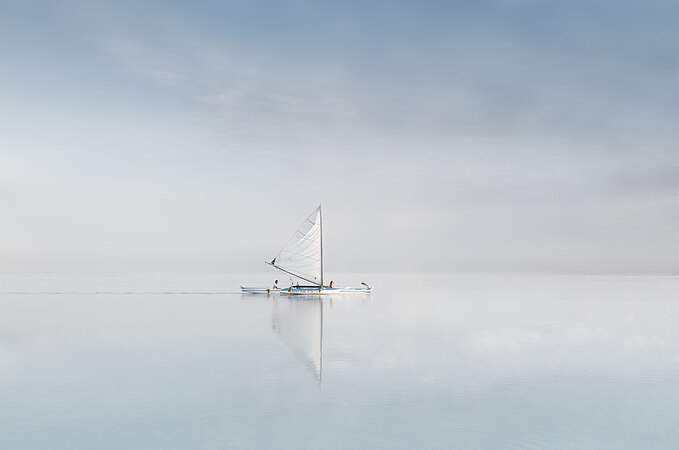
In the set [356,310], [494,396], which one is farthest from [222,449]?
[356,310]

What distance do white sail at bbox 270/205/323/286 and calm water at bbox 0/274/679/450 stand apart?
33295mm

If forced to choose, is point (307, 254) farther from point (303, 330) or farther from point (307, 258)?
point (303, 330)

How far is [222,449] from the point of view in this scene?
16.8 meters

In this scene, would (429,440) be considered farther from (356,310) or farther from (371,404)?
(356,310)

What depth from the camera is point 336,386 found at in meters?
24.7

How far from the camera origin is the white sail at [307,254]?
82250 mm

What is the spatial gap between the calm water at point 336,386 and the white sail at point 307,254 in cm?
3330

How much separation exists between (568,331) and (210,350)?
24.9m

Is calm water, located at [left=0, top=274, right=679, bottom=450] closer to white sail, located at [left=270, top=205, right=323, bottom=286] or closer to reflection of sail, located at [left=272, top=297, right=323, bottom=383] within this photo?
reflection of sail, located at [left=272, top=297, right=323, bottom=383]

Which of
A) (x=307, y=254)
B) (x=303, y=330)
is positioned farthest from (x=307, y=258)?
(x=303, y=330)

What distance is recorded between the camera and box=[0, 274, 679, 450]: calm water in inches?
714

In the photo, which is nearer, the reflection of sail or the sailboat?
the reflection of sail

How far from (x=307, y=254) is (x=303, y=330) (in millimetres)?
37492

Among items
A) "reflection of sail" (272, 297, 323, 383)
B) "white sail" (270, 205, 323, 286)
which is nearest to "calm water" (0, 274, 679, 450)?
"reflection of sail" (272, 297, 323, 383)
